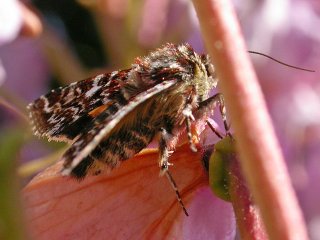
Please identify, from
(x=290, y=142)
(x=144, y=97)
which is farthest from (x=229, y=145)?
(x=290, y=142)

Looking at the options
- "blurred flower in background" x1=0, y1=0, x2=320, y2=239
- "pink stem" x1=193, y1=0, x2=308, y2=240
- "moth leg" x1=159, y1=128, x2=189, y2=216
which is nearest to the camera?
"pink stem" x1=193, y1=0, x2=308, y2=240

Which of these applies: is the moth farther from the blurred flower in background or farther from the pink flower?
the blurred flower in background

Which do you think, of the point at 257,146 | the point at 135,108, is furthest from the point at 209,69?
the point at 257,146

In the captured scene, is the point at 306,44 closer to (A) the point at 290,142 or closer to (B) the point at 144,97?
(A) the point at 290,142

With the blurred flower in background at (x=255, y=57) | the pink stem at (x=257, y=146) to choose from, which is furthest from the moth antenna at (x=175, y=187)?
the blurred flower in background at (x=255, y=57)

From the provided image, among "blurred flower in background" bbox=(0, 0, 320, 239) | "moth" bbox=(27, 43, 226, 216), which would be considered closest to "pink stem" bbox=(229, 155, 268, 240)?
"moth" bbox=(27, 43, 226, 216)

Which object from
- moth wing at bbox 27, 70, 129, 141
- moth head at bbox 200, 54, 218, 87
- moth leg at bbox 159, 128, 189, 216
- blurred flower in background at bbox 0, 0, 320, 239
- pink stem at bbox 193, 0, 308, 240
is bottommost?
blurred flower in background at bbox 0, 0, 320, 239

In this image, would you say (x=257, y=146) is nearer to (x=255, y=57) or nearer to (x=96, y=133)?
(x=96, y=133)
